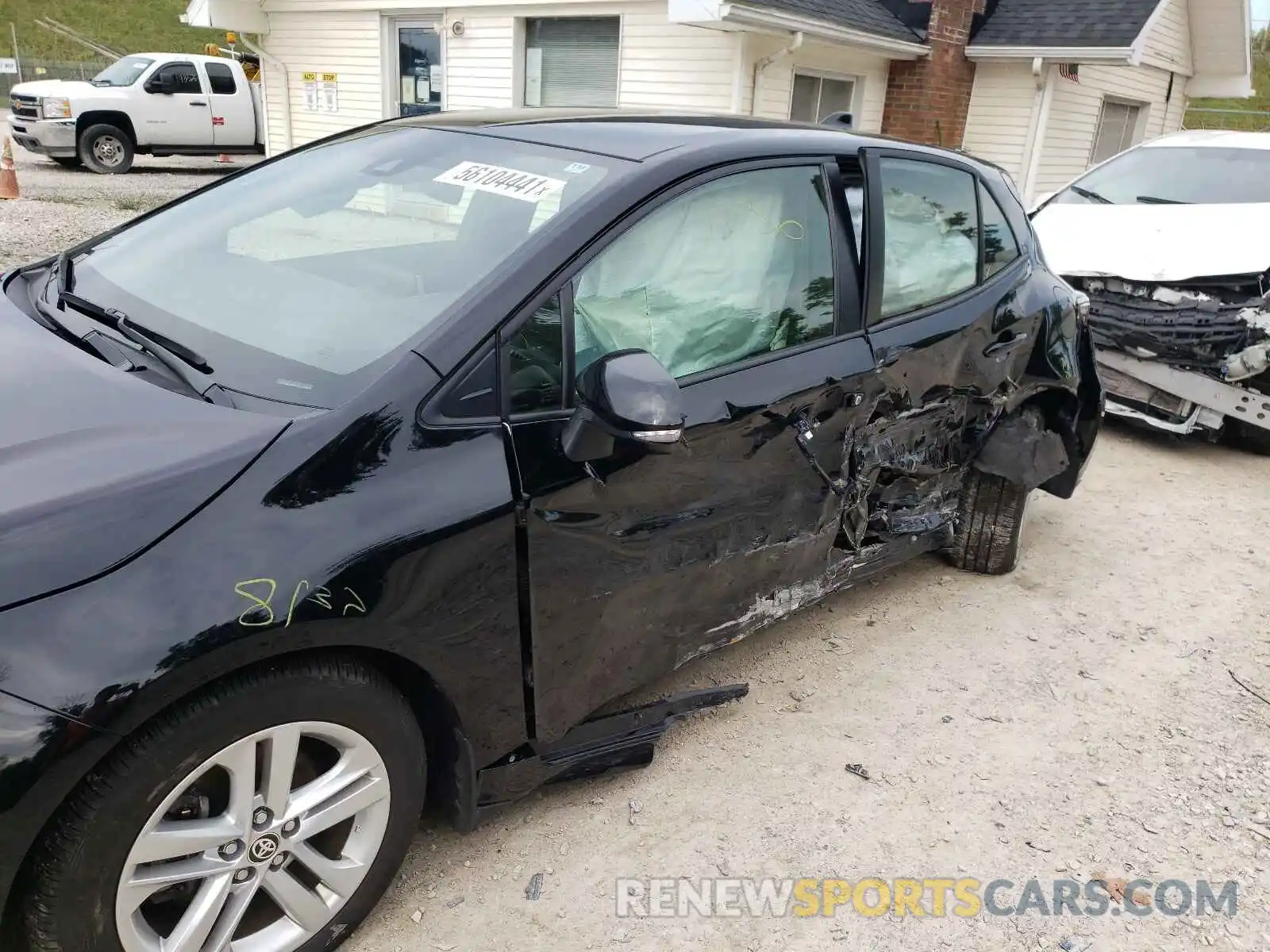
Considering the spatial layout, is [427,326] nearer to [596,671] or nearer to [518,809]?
[596,671]

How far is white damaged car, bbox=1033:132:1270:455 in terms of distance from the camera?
5699 millimetres

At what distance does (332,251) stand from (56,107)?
1550cm

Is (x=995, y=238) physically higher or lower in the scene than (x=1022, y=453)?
higher

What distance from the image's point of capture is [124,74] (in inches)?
610

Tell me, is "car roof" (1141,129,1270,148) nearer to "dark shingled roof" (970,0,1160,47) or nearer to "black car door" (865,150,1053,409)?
"dark shingled roof" (970,0,1160,47)

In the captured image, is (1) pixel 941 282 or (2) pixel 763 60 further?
(2) pixel 763 60

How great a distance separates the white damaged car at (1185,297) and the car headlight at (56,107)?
47.9 feet

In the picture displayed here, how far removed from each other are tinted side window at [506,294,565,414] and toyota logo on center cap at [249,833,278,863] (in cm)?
99

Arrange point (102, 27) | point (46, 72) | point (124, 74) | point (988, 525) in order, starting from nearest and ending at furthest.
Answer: point (988, 525) < point (124, 74) < point (46, 72) < point (102, 27)

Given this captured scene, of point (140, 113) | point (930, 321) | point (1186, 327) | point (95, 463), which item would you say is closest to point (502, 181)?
point (95, 463)

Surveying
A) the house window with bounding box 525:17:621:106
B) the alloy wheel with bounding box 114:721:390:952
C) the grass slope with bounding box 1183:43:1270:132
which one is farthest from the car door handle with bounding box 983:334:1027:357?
the grass slope with bounding box 1183:43:1270:132

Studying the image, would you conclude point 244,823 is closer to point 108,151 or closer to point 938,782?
point 938,782

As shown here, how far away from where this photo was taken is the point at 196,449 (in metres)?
1.80

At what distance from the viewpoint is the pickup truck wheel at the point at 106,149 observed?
50.4ft
